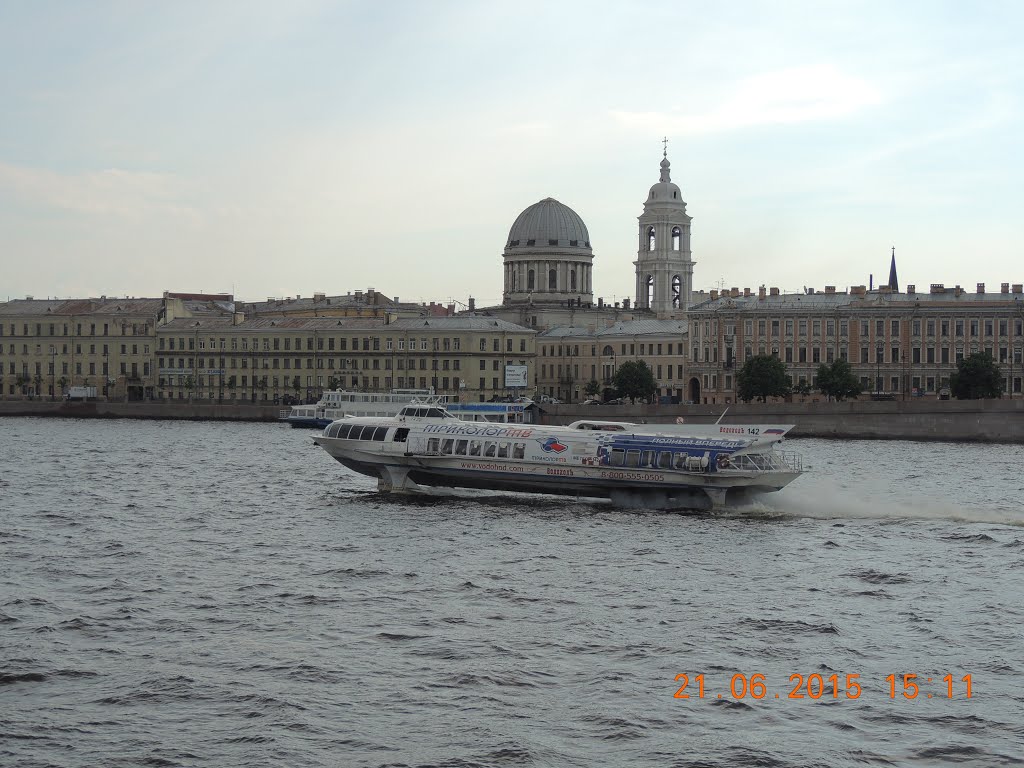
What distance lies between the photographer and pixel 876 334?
305 ft

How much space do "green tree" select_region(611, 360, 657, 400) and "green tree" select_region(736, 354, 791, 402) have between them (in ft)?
32.2

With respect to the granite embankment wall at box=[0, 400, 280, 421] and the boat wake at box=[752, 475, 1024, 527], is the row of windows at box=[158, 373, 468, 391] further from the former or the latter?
the boat wake at box=[752, 475, 1024, 527]

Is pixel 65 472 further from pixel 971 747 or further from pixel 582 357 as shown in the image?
pixel 582 357

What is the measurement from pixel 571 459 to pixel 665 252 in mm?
84756

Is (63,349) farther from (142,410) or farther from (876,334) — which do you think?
(876,334)

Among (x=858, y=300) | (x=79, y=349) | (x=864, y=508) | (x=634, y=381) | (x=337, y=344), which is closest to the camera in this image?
(x=864, y=508)

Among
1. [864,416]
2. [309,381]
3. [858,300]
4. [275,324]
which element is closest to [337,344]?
[309,381]

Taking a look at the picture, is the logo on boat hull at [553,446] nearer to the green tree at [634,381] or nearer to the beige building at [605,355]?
the green tree at [634,381]

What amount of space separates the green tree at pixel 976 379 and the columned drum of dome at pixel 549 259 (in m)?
45.4

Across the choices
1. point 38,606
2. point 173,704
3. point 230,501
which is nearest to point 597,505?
point 230,501

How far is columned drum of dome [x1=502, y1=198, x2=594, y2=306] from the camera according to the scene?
126250 millimetres

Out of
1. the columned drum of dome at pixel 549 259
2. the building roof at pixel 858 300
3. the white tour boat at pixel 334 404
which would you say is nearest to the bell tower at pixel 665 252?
the columned drum of dome at pixel 549 259

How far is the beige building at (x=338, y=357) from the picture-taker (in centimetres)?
10394
